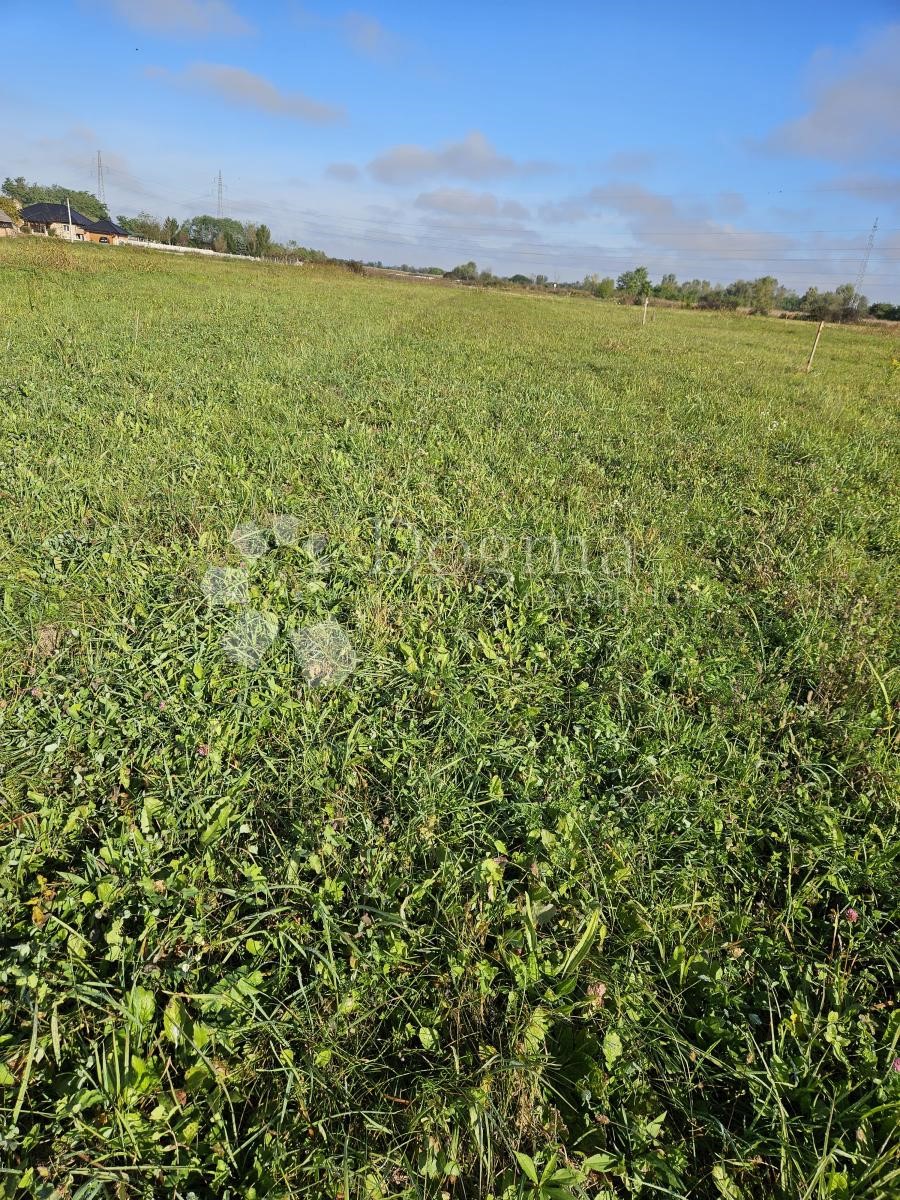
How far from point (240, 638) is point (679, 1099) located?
7.10ft

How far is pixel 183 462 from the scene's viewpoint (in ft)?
14.5

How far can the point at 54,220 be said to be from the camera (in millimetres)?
60688

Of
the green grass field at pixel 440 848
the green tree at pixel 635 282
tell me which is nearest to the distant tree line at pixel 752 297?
the green tree at pixel 635 282

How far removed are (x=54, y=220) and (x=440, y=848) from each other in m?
83.1

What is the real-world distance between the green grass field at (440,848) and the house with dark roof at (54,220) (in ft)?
254

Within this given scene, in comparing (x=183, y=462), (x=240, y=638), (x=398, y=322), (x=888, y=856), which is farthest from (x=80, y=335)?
(x=888, y=856)

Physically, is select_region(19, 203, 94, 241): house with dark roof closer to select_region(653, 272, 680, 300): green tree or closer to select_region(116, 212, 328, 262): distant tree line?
select_region(116, 212, 328, 262): distant tree line

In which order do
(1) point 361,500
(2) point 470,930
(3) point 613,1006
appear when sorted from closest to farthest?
(3) point 613,1006, (2) point 470,930, (1) point 361,500

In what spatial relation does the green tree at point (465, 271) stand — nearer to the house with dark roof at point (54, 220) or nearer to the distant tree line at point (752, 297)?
the distant tree line at point (752, 297)

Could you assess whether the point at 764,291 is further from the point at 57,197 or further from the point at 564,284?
the point at 57,197

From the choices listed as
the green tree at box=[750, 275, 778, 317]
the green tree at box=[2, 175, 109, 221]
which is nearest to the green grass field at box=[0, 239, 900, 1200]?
the green tree at box=[750, 275, 778, 317]

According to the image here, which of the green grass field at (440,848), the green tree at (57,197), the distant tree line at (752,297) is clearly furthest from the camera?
the green tree at (57,197)

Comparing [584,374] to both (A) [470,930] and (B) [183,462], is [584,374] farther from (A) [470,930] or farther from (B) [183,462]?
(A) [470,930]

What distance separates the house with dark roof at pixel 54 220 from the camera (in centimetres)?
6053
